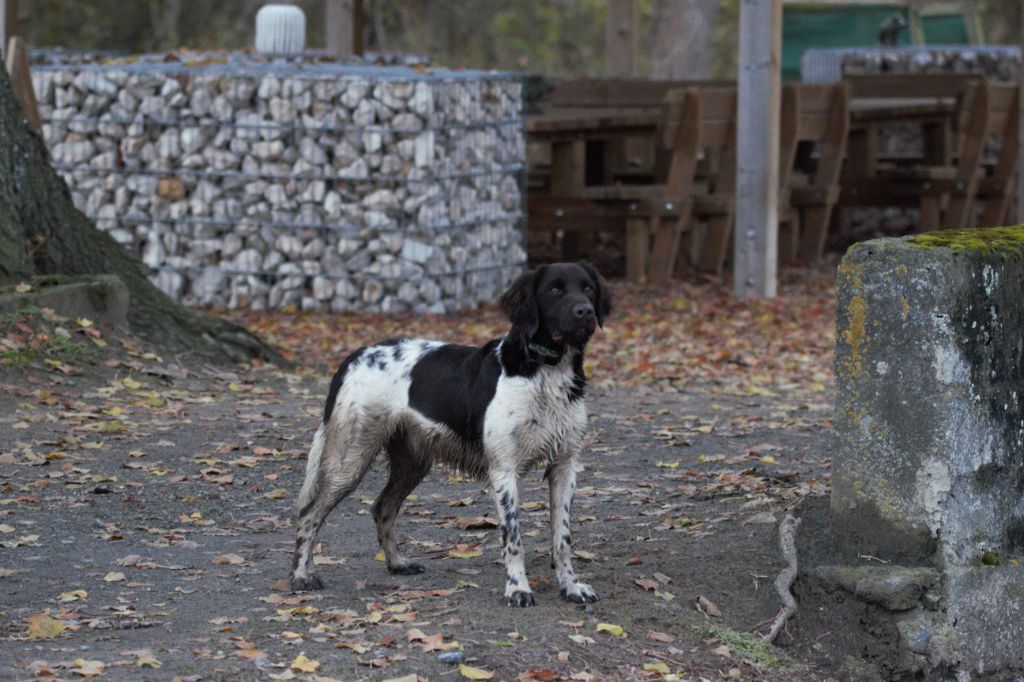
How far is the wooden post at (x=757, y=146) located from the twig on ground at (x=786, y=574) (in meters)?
7.62

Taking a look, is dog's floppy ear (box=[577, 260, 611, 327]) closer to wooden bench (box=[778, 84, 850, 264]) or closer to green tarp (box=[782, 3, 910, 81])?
wooden bench (box=[778, 84, 850, 264])

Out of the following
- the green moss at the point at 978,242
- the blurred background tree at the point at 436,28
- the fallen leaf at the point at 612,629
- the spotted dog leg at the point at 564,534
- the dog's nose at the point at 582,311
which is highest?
the blurred background tree at the point at 436,28

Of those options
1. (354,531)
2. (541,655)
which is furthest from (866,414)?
(354,531)

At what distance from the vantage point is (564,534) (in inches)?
215

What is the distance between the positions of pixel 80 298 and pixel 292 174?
3577 millimetres

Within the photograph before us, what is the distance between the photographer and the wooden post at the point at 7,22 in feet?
42.9

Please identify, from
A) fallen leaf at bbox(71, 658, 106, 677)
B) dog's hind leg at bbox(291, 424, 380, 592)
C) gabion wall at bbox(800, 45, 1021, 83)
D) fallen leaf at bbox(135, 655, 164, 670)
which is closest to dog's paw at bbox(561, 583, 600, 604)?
Result: dog's hind leg at bbox(291, 424, 380, 592)

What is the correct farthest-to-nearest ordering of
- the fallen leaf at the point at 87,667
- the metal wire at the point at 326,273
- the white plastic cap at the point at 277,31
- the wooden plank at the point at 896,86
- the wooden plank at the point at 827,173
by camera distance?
the wooden plank at the point at 896,86
the wooden plank at the point at 827,173
the white plastic cap at the point at 277,31
the metal wire at the point at 326,273
the fallen leaf at the point at 87,667

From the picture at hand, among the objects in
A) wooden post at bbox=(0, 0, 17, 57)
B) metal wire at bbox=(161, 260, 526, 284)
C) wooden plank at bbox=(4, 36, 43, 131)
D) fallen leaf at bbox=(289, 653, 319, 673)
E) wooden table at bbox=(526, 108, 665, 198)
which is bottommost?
fallen leaf at bbox=(289, 653, 319, 673)

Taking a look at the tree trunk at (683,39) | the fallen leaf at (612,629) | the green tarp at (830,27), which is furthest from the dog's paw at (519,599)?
the green tarp at (830,27)

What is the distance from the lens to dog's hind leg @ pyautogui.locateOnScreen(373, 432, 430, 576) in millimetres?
5871

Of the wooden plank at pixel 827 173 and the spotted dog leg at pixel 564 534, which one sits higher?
the wooden plank at pixel 827 173

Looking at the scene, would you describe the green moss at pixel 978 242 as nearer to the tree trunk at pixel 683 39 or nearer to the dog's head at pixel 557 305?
the dog's head at pixel 557 305

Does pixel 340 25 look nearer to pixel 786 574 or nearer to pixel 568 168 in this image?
pixel 568 168
